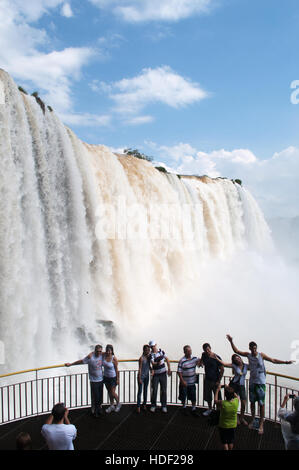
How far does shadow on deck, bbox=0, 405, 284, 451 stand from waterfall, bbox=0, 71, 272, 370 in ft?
16.3

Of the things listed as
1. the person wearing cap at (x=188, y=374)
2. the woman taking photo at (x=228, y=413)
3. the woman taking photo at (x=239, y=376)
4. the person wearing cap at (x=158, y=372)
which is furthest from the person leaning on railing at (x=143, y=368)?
the woman taking photo at (x=228, y=413)

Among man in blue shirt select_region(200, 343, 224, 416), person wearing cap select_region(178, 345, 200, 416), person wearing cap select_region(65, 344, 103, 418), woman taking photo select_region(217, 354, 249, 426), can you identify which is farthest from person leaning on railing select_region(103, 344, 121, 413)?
woman taking photo select_region(217, 354, 249, 426)

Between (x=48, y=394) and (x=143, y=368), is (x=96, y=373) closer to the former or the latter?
(x=143, y=368)

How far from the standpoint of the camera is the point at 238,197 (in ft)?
104

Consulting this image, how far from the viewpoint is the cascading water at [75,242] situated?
1180 centimetres

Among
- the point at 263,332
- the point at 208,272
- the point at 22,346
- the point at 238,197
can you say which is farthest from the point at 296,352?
the point at 238,197

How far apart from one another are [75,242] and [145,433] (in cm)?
944

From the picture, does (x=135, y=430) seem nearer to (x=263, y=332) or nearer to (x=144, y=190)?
(x=263, y=332)

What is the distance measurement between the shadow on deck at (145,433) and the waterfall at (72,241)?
16.3 ft

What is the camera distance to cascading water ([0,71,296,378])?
1180 centimetres

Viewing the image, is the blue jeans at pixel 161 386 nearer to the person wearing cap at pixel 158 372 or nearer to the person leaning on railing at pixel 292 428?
the person wearing cap at pixel 158 372

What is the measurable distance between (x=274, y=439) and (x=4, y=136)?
10884 mm

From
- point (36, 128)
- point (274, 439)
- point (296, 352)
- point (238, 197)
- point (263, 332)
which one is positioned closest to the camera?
point (274, 439)

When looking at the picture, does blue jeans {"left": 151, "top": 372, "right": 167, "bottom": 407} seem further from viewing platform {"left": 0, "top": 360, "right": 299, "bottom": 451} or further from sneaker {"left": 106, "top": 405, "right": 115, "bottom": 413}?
sneaker {"left": 106, "top": 405, "right": 115, "bottom": 413}
